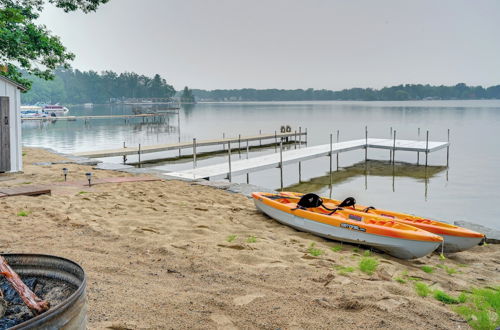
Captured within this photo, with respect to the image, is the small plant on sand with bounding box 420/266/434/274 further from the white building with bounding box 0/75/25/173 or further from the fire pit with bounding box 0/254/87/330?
the white building with bounding box 0/75/25/173

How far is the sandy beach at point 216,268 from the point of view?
13.0ft

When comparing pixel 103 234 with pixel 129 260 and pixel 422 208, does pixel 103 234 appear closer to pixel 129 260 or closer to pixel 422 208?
pixel 129 260

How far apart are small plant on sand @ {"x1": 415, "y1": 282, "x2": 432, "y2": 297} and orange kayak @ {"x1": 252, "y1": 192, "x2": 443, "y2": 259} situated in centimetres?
159

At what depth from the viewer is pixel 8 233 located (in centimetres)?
604

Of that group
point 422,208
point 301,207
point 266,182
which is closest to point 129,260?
point 301,207

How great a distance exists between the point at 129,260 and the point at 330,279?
2.41m

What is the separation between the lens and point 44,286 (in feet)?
9.18

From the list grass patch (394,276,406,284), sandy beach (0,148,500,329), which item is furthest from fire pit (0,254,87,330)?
grass patch (394,276,406,284)

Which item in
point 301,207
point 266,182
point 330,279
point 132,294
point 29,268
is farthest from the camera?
point 266,182

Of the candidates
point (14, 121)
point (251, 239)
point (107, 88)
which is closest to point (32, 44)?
point (14, 121)

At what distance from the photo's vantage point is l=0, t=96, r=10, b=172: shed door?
11961mm

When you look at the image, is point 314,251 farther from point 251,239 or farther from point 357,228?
point 357,228

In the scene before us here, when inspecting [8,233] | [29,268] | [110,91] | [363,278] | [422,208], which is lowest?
[422,208]

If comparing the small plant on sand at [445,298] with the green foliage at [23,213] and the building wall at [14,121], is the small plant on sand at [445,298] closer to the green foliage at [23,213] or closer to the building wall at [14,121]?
the green foliage at [23,213]
